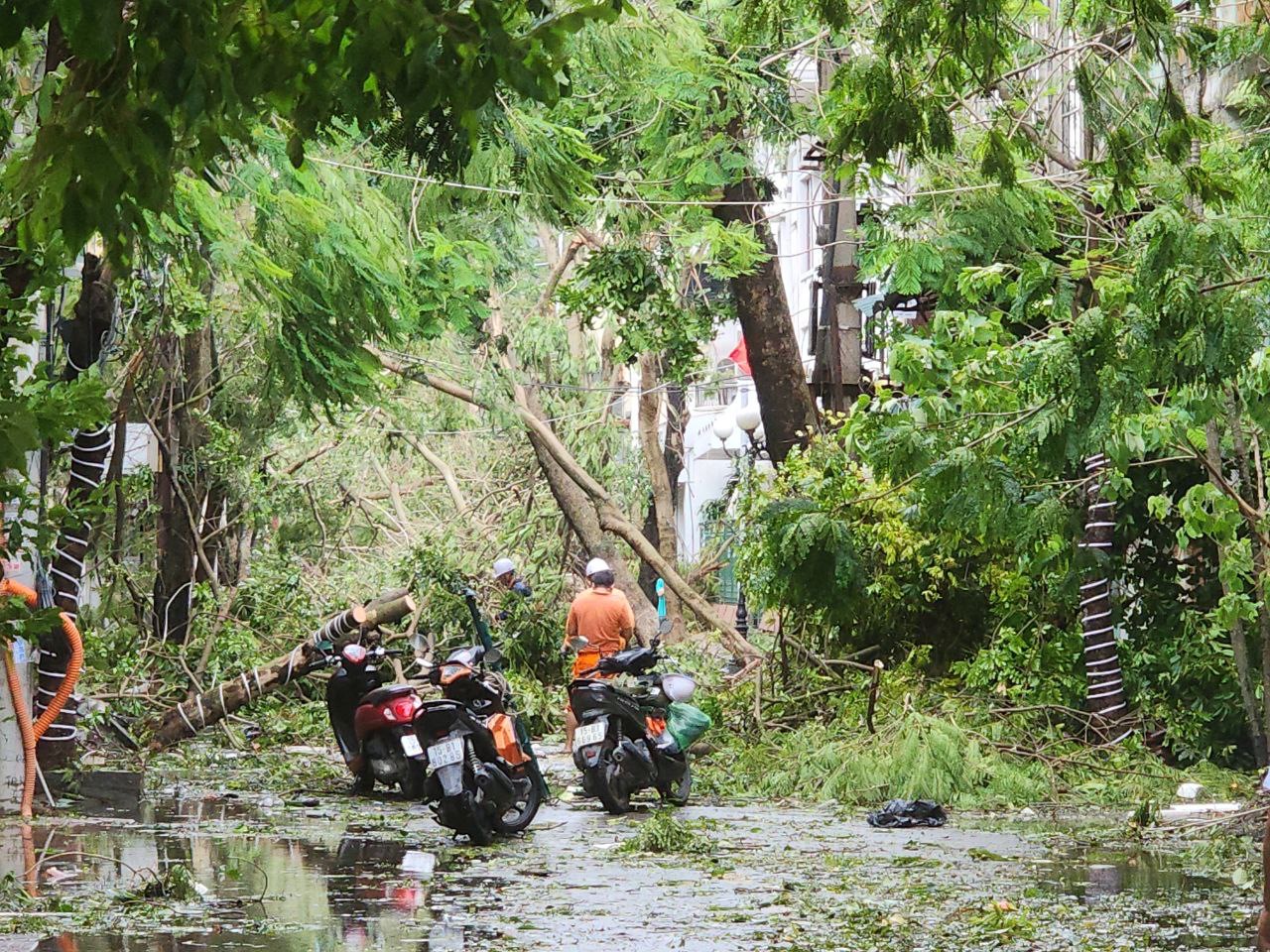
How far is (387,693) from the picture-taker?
14805mm

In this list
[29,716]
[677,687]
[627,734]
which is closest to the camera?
[29,716]

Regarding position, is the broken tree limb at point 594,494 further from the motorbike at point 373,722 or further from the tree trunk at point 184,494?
the motorbike at point 373,722

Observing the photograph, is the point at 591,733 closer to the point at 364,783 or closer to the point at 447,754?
the point at 447,754

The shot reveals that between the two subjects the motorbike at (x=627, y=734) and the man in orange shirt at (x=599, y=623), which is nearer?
the motorbike at (x=627, y=734)

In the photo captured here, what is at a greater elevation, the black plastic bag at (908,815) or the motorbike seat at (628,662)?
the motorbike seat at (628,662)

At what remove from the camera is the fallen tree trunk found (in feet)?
55.8

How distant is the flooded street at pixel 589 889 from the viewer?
330 inches

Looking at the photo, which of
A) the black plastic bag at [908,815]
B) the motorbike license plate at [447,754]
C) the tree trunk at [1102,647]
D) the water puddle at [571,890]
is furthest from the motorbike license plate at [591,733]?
the tree trunk at [1102,647]

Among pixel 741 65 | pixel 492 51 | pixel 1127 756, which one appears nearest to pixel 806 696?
pixel 1127 756

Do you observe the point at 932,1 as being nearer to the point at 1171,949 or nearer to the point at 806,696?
the point at 1171,949

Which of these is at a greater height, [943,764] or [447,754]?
[447,754]

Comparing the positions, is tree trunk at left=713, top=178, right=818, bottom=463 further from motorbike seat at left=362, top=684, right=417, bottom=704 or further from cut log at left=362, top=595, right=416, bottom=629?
motorbike seat at left=362, top=684, right=417, bottom=704

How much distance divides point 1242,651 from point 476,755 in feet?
19.6

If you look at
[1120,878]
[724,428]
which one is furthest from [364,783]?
[724,428]
